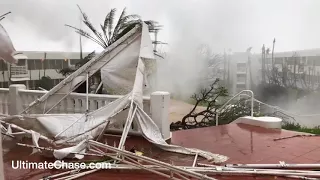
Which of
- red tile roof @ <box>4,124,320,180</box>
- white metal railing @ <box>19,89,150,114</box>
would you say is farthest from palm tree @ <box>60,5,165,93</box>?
red tile roof @ <box>4,124,320,180</box>

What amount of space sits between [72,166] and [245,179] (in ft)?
7.91

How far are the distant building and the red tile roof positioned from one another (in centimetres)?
671

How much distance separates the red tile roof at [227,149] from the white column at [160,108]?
1.50 feet

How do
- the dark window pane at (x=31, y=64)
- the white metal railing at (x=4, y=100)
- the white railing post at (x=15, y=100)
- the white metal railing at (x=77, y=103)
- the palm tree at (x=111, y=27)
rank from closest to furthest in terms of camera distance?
1. the white metal railing at (x=77, y=103)
2. the white railing post at (x=15, y=100)
3. the white metal railing at (x=4, y=100)
4. the palm tree at (x=111, y=27)
5. the dark window pane at (x=31, y=64)

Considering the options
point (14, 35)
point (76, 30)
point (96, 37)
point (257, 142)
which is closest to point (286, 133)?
point (257, 142)

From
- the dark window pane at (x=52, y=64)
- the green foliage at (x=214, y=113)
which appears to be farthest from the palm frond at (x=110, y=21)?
the dark window pane at (x=52, y=64)

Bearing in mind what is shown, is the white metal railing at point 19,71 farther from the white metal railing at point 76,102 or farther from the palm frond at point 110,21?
the white metal railing at point 76,102

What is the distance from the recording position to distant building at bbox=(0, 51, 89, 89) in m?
11.7

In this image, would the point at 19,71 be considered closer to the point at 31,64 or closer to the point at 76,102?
the point at 31,64

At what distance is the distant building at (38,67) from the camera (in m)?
11.7

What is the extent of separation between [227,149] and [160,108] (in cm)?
143

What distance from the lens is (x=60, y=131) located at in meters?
5.21

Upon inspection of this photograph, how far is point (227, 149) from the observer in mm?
5559

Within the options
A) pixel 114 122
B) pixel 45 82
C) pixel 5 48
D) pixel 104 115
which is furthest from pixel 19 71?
pixel 5 48
